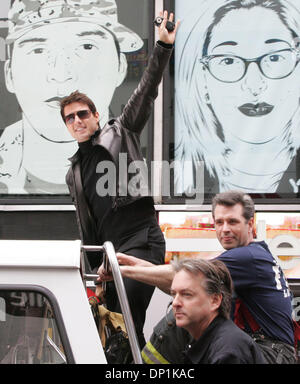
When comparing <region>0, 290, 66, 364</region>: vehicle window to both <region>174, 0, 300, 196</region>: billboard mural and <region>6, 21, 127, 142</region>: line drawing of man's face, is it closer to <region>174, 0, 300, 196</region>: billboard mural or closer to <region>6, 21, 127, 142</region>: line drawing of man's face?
<region>174, 0, 300, 196</region>: billboard mural

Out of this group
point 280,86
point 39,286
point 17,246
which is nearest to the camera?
point 39,286

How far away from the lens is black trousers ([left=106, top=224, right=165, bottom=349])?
3.30 m

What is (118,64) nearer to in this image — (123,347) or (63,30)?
(63,30)

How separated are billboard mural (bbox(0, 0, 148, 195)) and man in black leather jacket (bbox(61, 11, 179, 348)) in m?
2.63

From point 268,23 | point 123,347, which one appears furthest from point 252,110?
point 123,347

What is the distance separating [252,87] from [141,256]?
129 inches

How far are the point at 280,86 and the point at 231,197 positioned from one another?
11.8 feet

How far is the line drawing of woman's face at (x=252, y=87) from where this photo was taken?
6176 millimetres

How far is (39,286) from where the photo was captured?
1.98 m

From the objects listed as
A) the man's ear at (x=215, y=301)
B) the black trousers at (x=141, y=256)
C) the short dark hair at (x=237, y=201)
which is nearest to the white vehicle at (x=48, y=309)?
the man's ear at (x=215, y=301)

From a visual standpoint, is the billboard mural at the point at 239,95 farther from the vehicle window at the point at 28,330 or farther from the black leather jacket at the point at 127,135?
the vehicle window at the point at 28,330

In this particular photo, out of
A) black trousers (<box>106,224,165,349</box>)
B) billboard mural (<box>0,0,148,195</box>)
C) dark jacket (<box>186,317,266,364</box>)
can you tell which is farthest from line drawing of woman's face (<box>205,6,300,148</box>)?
dark jacket (<box>186,317,266,364</box>)

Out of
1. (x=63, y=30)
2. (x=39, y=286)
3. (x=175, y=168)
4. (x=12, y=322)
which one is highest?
(x=63, y=30)

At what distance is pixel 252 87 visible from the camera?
6.22 m
